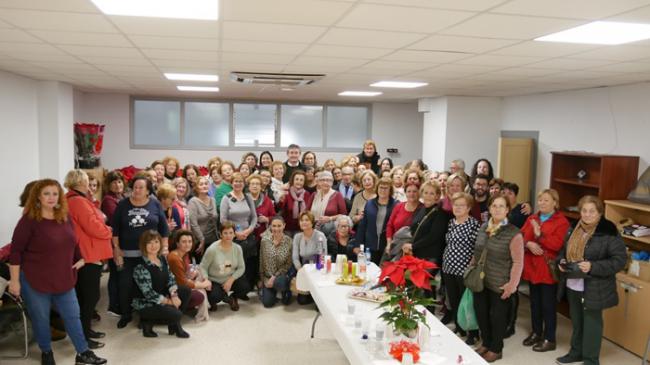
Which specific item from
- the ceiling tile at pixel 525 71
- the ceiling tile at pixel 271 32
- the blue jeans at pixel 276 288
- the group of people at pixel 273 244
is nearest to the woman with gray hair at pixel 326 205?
the group of people at pixel 273 244

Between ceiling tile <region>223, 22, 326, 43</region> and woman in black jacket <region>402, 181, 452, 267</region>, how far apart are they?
1991 millimetres

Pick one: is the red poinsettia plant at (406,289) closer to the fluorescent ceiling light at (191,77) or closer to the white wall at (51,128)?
the fluorescent ceiling light at (191,77)

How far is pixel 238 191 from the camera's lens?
18.3 feet

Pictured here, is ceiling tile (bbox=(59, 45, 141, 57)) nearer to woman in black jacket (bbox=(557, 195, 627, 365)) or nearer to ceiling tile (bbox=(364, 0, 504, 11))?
ceiling tile (bbox=(364, 0, 504, 11))

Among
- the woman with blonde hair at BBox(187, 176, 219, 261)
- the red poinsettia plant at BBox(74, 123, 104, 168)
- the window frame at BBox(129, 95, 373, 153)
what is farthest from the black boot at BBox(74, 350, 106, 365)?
the window frame at BBox(129, 95, 373, 153)

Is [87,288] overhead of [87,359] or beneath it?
overhead

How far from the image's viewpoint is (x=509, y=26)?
2.92 meters

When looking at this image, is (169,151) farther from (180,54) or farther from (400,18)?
(400,18)

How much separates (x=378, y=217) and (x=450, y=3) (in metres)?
3.04

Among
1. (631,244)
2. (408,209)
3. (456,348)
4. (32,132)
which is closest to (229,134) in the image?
(32,132)

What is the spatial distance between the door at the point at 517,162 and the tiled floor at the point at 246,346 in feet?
8.17

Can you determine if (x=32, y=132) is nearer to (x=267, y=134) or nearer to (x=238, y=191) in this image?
(x=238, y=191)

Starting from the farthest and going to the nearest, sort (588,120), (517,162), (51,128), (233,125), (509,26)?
(233,125), (517,162), (51,128), (588,120), (509,26)

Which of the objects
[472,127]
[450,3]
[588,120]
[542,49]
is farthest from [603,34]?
[472,127]
